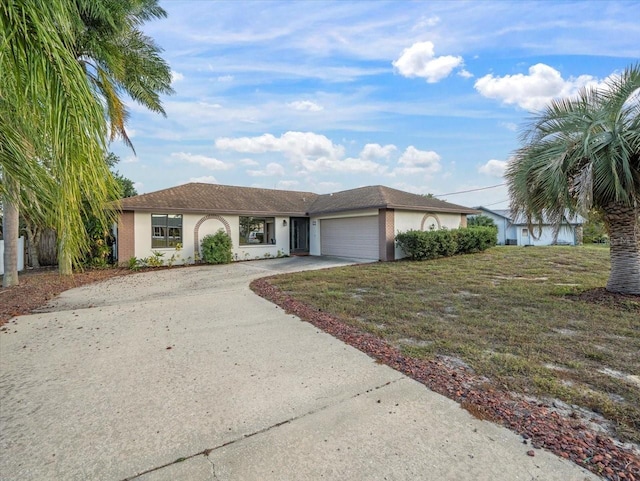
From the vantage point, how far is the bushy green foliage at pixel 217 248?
14.1 meters

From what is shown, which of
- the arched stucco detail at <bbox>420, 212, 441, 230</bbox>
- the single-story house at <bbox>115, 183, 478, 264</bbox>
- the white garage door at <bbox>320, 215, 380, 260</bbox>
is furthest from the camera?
the arched stucco detail at <bbox>420, 212, 441, 230</bbox>

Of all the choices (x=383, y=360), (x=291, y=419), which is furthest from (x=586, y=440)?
(x=291, y=419)

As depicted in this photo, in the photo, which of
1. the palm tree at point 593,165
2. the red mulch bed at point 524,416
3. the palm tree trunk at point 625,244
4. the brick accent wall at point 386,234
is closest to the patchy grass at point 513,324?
the red mulch bed at point 524,416

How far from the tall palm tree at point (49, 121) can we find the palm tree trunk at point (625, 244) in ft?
30.6

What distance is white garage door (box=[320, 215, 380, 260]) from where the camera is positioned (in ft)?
49.8

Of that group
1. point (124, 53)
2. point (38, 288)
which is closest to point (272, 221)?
point (124, 53)

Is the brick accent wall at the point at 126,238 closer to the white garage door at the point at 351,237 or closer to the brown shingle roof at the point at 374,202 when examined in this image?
the brown shingle roof at the point at 374,202

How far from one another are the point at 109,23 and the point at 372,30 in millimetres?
7659

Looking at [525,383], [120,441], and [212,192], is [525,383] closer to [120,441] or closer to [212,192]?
[120,441]

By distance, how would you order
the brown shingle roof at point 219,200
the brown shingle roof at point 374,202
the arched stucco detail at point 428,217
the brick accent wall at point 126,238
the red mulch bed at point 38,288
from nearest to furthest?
the red mulch bed at point 38,288 < the brick accent wall at point 126,238 < the brown shingle roof at point 219,200 < the brown shingle roof at point 374,202 < the arched stucco detail at point 428,217

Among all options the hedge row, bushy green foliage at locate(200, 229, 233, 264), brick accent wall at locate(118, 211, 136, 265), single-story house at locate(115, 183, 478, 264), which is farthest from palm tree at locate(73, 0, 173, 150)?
the hedge row

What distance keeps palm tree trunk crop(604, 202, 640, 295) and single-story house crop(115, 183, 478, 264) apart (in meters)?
8.08

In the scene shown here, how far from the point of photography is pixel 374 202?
14.8 metres

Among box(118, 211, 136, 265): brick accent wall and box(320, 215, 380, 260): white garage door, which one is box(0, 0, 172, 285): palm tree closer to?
box(118, 211, 136, 265): brick accent wall
